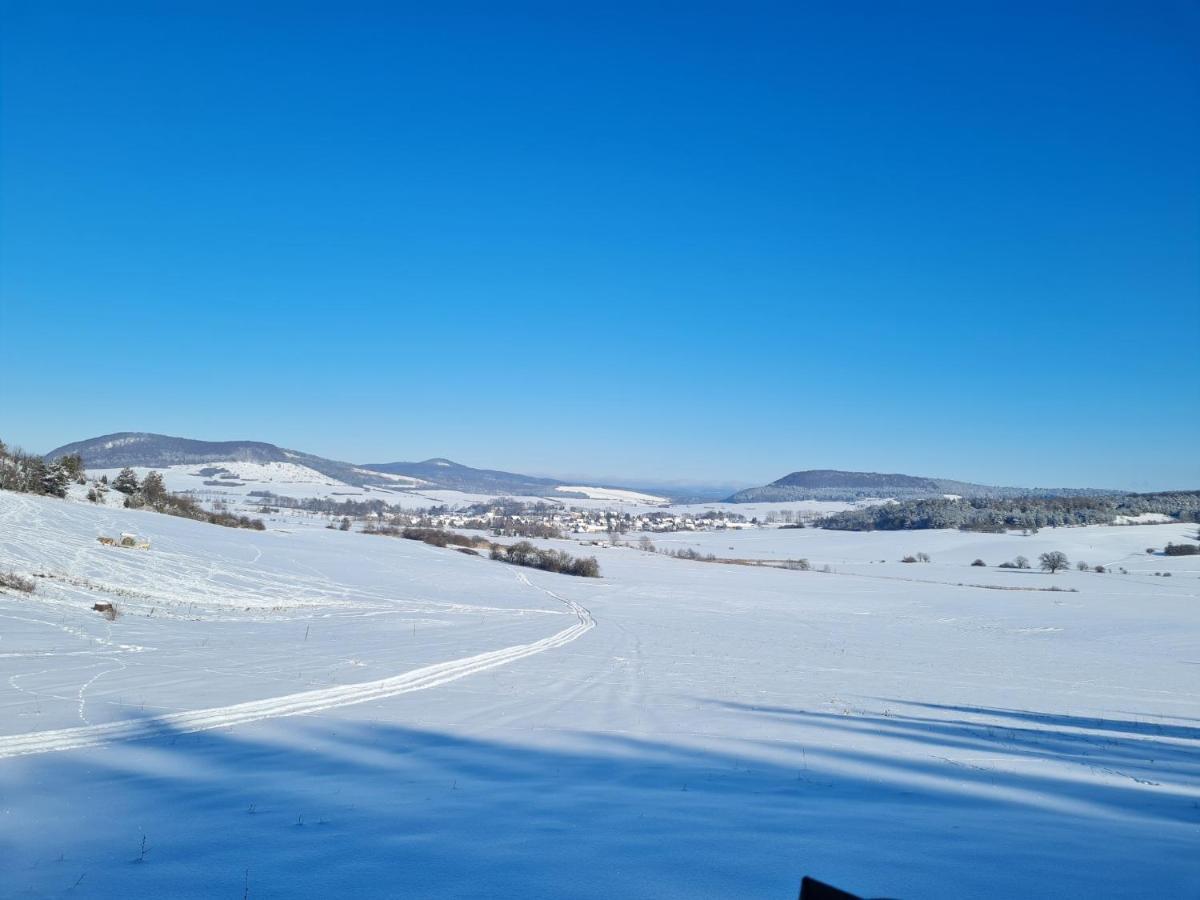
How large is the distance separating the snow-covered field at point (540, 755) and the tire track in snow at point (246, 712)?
57 mm

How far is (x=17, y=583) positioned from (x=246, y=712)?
14511mm

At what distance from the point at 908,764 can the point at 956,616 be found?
39.4 meters

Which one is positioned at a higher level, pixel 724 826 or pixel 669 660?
pixel 724 826

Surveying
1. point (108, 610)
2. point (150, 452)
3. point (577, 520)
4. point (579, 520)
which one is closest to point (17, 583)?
point (108, 610)

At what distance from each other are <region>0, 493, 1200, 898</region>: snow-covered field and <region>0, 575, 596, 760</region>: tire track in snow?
57 millimetres

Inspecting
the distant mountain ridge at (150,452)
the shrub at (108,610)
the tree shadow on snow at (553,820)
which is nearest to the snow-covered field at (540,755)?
the tree shadow on snow at (553,820)

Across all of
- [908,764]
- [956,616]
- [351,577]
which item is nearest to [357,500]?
[351,577]

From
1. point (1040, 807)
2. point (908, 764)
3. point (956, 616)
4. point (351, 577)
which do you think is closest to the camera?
point (1040, 807)

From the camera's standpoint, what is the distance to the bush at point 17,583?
779 inches

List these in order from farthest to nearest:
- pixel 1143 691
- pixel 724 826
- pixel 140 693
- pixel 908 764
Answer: pixel 1143 691, pixel 140 693, pixel 908 764, pixel 724 826

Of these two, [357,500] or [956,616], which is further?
[357,500]

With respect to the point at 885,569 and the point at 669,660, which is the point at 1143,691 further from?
the point at 885,569

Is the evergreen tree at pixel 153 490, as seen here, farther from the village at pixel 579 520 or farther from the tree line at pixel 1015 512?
the tree line at pixel 1015 512

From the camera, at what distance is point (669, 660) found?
66.4 feet
